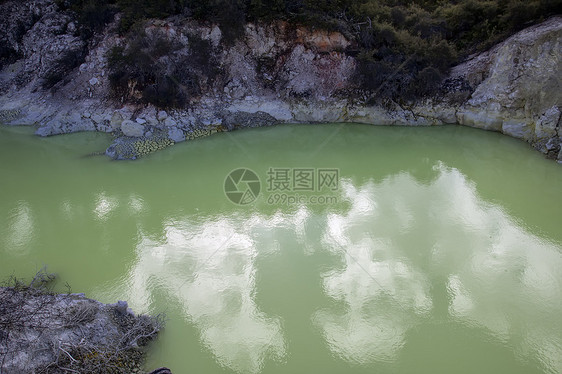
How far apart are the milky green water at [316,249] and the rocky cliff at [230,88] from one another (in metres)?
1.06

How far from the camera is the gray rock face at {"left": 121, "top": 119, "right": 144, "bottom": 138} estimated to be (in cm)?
1104

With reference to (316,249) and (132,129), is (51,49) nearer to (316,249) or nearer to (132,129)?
(132,129)

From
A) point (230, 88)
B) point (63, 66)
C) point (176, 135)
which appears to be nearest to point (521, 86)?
point (230, 88)

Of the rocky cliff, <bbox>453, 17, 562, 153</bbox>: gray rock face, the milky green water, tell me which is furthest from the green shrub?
<bbox>453, 17, 562, 153</bbox>: gray rock face

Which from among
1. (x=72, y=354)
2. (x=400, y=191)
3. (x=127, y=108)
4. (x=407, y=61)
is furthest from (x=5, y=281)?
(x=407, y=61)

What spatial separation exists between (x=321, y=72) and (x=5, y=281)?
399 inches

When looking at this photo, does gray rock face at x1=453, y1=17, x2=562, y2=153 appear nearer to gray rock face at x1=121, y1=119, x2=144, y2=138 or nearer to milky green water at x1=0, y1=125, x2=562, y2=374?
milky green water at x1=0, y1=125, x2=562, y2=374

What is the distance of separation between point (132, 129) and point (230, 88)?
3.41 m

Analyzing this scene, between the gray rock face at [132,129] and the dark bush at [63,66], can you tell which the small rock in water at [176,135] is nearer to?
the gray rock face at [132,129]

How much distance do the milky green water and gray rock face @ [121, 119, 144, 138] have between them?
71cm

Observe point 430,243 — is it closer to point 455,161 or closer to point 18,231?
point 455,161


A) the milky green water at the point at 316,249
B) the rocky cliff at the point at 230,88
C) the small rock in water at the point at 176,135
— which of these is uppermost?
the rocky cliff at the point at 230,88

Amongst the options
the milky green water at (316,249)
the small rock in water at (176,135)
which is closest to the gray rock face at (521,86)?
the milky green water at (316,249)

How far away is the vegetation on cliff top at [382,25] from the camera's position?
38.6ft
